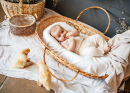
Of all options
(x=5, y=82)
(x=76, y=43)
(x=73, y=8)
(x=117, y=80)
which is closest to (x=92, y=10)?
(x=73, y=8)

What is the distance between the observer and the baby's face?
4.56 ft

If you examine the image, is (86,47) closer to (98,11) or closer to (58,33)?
(58,33)

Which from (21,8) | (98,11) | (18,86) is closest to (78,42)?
(98,11)

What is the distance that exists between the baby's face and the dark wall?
0.54 metres

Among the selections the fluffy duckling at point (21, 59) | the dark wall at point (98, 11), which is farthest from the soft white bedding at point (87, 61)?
the dark wall at point (98, 11)

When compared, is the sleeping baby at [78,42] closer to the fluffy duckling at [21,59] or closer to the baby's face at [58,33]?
the baby's face at [58,33]

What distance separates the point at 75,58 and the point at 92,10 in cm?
84

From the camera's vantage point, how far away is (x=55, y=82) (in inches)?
46.1

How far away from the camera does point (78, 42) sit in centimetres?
139

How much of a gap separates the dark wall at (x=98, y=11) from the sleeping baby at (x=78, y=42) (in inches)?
14.5

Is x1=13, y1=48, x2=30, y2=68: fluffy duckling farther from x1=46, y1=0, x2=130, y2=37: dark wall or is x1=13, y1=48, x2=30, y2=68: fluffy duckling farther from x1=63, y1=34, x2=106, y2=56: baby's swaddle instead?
x1=46, y1=0, x2=130, y2=37: dark wall

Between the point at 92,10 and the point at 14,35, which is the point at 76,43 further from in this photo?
the point at 14,35

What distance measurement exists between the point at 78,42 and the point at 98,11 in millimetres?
578

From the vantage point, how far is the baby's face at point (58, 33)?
1.39 m
